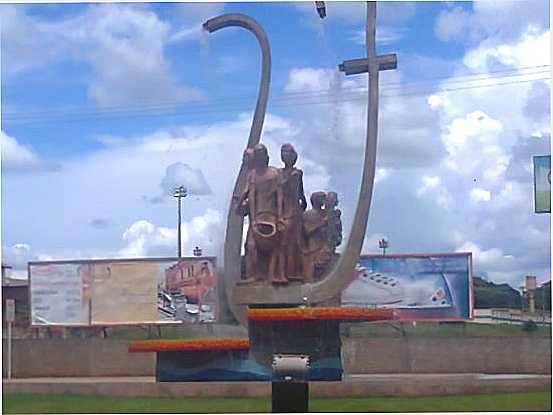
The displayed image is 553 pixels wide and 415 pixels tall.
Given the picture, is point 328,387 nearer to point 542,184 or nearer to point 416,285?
point 416,285

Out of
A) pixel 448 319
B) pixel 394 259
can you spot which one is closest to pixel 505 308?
pixel 448 319

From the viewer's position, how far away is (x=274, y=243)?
38.6 ft

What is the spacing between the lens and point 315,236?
12.0 meters

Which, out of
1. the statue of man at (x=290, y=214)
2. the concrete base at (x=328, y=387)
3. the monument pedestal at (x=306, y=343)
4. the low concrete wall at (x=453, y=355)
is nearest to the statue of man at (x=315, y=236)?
the statue of man at (x=290, y=214)

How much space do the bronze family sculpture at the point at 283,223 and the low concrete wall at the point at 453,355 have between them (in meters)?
2.08

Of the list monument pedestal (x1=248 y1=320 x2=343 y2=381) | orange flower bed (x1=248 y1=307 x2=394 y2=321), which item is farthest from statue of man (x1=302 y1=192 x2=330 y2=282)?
orange flower bed (x1=248 y1=307 x2=394 y2=321)

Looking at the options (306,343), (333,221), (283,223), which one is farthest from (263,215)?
(306,343)

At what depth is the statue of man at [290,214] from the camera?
38.7 feet

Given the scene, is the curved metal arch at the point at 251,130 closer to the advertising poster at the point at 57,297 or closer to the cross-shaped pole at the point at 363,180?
the cross-shaped pole at the point at 363,180

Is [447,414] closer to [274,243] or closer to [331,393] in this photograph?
[331,393]

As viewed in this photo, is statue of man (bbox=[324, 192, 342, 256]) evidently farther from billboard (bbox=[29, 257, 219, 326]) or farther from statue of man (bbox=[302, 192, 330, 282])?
billboard (bbox=[29, 257, 219, 326])

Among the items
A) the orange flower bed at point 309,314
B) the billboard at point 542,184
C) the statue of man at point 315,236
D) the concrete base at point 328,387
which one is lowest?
the concrete base at point 328,387

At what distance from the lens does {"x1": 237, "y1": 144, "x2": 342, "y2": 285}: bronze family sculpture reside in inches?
464

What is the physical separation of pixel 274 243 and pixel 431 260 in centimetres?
260
